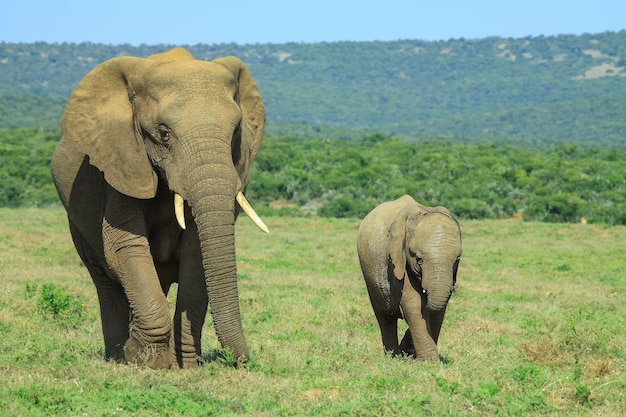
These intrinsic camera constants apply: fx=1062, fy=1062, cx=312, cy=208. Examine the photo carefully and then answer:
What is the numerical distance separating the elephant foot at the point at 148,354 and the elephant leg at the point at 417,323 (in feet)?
8.63

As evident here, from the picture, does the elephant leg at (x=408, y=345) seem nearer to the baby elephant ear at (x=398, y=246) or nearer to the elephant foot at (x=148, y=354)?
the baby elephant ear at (x=398, y=246)

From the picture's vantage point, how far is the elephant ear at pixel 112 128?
8.20 meters

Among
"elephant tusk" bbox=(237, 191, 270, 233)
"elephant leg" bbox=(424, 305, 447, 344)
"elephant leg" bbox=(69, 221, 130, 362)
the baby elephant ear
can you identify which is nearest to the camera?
"elephant tusk" bbox=(237, 191, 270, 233)

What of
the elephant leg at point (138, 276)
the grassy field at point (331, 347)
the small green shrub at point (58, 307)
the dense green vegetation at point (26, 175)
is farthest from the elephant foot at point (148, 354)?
the dense green vegetation at point (26, 175)

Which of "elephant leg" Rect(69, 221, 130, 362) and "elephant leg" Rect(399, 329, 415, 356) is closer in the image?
"elephant leg" Rect(69, 221, 130, 362)

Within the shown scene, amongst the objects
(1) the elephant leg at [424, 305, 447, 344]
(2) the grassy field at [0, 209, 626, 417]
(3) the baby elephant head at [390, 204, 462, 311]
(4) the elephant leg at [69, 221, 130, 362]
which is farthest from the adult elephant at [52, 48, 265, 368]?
(1) the elephant leg at [424, 305, 447, 344]

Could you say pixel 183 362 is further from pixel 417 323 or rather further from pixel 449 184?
pixel 449 184

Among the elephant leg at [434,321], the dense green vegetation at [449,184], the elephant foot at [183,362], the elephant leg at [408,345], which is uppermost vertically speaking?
the elephant foot at [183,362]

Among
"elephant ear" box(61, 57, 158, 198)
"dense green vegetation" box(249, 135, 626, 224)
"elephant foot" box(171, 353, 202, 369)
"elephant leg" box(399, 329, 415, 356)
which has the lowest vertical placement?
"dense green vegetation" box(249, 135, 626, 224)

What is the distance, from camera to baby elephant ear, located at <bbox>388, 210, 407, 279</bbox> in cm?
1041

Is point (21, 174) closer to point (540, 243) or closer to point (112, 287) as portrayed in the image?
point (540, 243)

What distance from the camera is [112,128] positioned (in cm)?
831

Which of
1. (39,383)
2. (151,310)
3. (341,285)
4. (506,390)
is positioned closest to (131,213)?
(151,310)

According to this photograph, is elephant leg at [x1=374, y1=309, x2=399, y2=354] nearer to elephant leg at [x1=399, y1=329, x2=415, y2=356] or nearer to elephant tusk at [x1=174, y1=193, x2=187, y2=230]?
elephant leg at [x1=399, y1=329, x2=415, y2=356]
